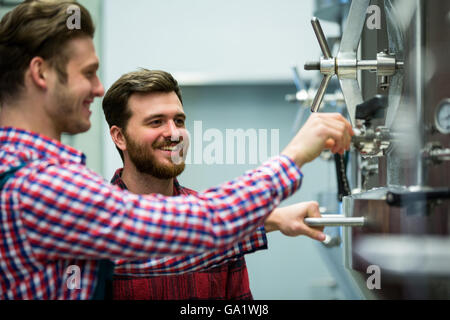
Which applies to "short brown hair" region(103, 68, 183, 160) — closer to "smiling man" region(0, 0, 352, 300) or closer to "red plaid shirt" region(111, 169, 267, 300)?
"red plaid shirt" region(111, 169, 267, 300)

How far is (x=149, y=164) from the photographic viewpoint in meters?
1.06

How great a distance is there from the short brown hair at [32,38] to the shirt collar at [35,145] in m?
0.06

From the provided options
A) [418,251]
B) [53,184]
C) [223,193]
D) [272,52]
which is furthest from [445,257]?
[272,52]

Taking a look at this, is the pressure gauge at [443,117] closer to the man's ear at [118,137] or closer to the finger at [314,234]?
the finger at [314,234]

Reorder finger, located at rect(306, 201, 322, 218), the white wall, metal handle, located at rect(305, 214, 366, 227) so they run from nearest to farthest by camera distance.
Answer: metal handle, located at rect(305, 214, 366, 227) → finger, located at rect(306, 201, 322, 218) → the white wall

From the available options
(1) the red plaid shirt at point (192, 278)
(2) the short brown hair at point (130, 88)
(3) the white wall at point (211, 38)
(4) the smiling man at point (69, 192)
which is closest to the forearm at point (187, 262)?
(1) the red plaid shirt at point (192, 278)

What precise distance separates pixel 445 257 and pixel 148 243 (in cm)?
33

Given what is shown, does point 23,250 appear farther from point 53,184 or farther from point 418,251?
point 418,251

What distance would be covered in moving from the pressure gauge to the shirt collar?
1.34ft

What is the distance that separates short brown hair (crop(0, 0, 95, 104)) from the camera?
59cm

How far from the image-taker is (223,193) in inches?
22.9

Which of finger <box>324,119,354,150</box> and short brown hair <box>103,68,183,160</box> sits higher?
short brown hair <box>103,68,183,160</box>

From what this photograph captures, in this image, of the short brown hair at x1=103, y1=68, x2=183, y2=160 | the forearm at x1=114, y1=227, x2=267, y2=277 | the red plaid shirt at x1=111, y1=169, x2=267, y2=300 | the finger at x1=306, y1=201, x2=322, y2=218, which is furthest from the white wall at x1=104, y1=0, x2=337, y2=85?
the finger at x1=306, y1=201, x2=322, y2=218
